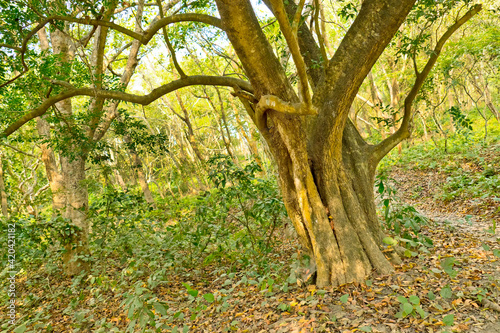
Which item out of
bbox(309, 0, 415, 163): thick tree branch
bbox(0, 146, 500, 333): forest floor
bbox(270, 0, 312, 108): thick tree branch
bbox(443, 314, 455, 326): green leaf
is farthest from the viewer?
bbox(309, 0, 415, 163): thick tree branch

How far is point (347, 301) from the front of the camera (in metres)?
3.26

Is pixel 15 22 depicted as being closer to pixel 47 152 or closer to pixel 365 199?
pixel 47 152

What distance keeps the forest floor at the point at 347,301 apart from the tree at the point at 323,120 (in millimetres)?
347

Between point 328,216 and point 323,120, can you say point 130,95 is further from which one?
point 328,216

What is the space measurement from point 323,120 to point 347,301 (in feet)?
6.85

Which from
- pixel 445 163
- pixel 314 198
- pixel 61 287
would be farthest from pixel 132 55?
pixel 445 163

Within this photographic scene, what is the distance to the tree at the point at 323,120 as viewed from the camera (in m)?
3.19

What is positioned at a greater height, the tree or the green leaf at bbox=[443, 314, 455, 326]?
the tree

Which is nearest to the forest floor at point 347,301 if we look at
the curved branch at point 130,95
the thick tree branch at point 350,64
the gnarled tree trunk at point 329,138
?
the gnarled tree trunk at point 329,138

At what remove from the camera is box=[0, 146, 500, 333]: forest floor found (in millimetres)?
2766

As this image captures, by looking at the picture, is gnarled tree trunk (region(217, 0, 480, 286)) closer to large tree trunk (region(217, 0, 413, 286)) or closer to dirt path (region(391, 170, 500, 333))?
large tree trunk (region(217, 0, 413, 286))

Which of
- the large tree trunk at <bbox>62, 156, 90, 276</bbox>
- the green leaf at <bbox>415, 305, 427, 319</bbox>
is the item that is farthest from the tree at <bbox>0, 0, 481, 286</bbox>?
the large tree trunk at <bbox>62, 156, 90, 276</bbox>

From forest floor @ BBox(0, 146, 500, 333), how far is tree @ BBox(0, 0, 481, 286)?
35cm

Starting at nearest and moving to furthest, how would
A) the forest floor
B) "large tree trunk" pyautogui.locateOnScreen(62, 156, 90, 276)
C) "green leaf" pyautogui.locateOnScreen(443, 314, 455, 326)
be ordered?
"green leaf" pyautogui.locateOnScreen(443, 314, 455, 326) < the forest floor < "large tree trunk" pyautogui.locateOnScreen(62, 156, 90, 276)
